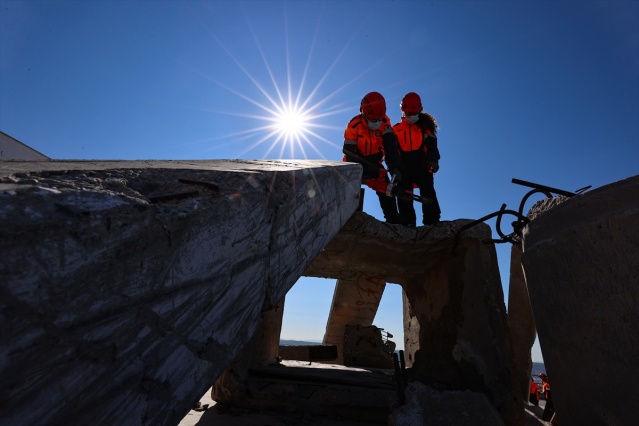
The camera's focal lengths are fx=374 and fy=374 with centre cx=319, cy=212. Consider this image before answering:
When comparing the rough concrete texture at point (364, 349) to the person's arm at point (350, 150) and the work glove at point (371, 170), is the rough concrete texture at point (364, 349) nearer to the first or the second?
the work glove at point (371, 170)

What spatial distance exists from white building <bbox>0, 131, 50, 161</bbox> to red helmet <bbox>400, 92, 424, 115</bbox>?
7186 mm

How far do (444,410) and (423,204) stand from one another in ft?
8.78

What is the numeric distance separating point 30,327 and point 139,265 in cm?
17

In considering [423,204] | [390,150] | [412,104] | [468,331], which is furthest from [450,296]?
[412,104]

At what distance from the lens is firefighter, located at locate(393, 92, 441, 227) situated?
14.7ft

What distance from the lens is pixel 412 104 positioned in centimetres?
468

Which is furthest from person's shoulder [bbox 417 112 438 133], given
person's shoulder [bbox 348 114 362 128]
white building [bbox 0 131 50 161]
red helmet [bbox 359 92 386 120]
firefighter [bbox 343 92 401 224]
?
white building [bbox 0 131 50 161]

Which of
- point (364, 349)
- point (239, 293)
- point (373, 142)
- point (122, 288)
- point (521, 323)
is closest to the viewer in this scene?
point (122, 288)

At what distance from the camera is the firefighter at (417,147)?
448 centimetres

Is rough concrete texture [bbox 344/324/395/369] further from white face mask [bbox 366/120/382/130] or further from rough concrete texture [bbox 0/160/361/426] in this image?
rough concrete texture [bbox 0/160/361/426]

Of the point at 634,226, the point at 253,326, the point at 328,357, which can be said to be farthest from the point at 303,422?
the point at 328,357

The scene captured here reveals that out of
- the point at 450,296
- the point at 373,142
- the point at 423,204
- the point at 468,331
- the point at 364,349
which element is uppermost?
the point at 373,142

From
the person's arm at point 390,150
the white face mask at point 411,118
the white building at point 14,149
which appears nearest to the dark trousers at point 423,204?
the person's arm at point 390,150

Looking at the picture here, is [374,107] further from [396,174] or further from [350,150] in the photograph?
[396,174]
